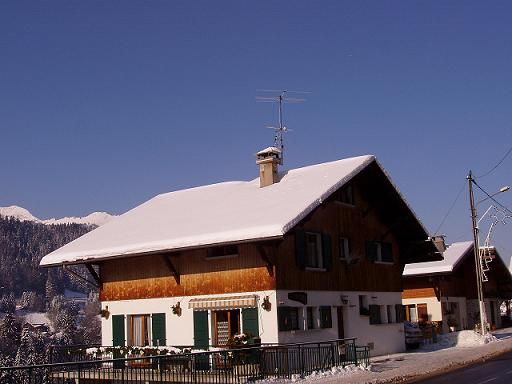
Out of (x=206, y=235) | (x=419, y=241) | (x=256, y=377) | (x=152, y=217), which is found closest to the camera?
(x=256, y=377)

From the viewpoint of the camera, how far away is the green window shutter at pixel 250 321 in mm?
25312

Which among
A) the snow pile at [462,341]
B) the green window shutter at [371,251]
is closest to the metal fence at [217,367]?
the green window shutter at [371,251]

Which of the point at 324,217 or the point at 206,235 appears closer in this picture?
the point at 206,235

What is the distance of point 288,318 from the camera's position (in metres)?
25.5

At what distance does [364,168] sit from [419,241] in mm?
6618

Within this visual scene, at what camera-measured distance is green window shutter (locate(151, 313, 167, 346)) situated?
27938 mm

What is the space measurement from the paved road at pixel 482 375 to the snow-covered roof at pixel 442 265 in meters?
18.6

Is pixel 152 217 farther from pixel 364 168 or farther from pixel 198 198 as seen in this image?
pixel 364 168

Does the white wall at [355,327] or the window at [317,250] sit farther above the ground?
the window at [317,250]

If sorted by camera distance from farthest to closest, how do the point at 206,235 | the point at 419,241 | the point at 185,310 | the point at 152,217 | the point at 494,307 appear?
the point at 494,307 → the point at 419,241 → the point at 152,217 → the point at 185,310 → the point at 206,235

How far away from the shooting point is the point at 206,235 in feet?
83.6

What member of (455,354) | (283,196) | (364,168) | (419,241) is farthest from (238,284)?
(419,241)

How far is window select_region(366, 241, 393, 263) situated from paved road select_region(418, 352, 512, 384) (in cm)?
783

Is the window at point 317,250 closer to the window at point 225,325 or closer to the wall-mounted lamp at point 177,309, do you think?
the window at point 225,325
